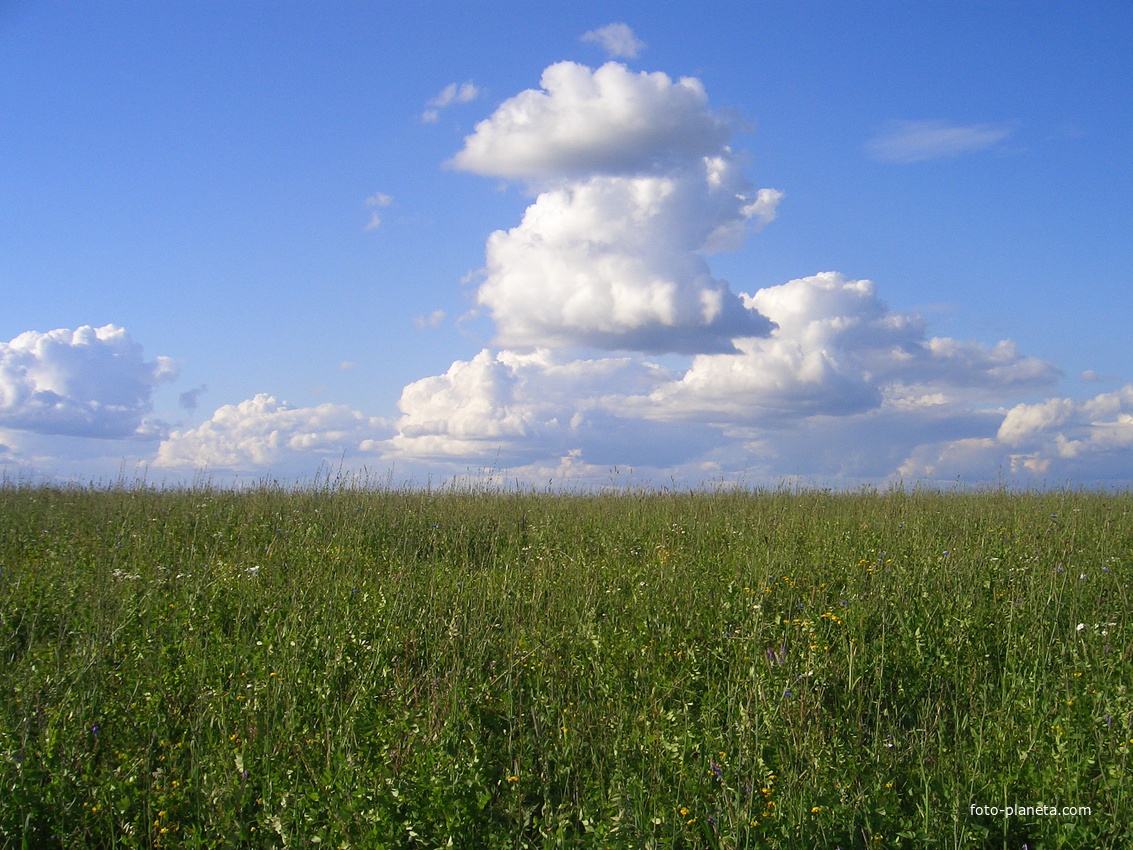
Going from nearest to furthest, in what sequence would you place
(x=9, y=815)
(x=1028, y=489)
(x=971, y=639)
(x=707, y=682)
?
(x=9, y=815) → (x=707, y=682) → (x=971, y=639) → (x=1028, y=489)

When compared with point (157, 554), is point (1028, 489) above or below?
above

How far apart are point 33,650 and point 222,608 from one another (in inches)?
41.7

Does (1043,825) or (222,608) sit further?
(222,608)

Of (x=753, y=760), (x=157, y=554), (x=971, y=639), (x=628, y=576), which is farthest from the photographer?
(x=157, y=554)

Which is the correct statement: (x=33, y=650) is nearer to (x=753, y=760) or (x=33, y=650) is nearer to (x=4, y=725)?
(x=4, y=725)

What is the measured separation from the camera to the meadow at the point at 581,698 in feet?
9.09

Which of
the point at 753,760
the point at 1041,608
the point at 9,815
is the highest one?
the point at 1041,608

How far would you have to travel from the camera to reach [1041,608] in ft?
16.1

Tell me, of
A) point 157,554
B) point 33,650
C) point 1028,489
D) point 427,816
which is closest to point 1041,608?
point 427,816

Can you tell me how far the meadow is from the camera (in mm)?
2771

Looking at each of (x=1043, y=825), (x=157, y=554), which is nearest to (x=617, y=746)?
(x=1043, y=825)

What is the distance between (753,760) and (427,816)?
1.31m

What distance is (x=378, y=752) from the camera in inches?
126

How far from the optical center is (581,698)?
3541mm
